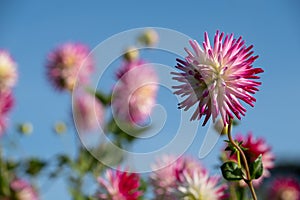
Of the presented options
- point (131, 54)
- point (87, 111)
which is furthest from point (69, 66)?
point (131, 54)

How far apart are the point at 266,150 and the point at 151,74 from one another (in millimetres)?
1048

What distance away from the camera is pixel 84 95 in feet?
9.50

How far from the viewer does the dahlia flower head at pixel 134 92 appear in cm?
238

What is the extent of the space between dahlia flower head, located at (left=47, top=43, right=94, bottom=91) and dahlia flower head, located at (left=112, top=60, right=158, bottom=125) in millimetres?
286

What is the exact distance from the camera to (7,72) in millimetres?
2863

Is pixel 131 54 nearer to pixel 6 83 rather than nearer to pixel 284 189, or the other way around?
pixel 6 83

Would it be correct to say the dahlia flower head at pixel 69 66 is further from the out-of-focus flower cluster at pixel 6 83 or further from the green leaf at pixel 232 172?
the green leaf at pixel 232 172

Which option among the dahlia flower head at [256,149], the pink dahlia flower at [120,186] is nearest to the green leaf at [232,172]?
the dahlia flower head at [256,149]

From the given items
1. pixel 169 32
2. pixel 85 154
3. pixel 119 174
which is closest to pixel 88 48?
pixel 85 154

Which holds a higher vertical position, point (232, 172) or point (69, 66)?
point (69, 66)

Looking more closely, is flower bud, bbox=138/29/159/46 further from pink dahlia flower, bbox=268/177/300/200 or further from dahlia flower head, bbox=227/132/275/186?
dahlia flower head, bbox=227/132/275/186

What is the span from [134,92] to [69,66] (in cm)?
56

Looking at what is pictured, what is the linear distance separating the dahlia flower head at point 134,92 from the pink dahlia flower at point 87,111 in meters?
0.19

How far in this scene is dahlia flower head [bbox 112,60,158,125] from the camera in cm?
238
